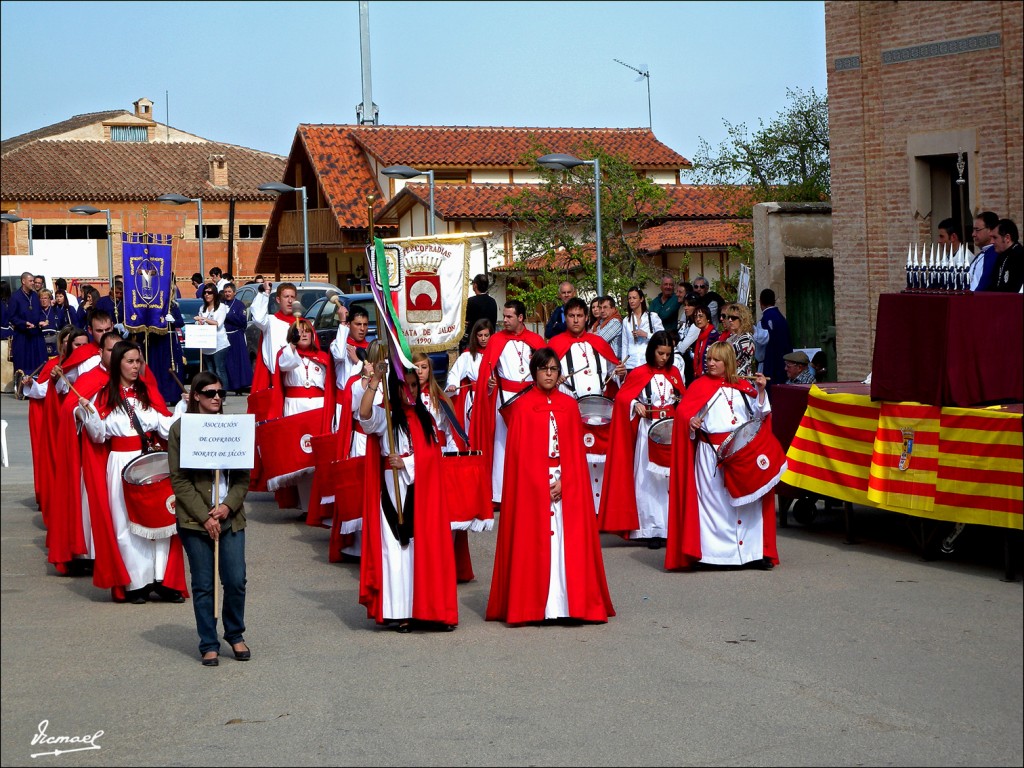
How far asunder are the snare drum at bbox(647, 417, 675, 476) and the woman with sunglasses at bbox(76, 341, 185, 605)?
4.00 m

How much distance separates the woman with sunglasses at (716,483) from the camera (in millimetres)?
10242

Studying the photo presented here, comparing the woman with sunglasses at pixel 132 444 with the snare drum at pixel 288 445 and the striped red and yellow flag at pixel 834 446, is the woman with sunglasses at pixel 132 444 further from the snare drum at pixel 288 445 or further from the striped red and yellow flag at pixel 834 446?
the striped red and yellow flag at pixel 834 446

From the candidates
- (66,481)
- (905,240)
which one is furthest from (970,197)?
(66,481)

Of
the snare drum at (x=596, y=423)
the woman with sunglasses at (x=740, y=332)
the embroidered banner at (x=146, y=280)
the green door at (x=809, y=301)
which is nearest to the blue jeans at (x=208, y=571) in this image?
the snare drum at (x=596, y=423)

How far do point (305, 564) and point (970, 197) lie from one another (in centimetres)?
939

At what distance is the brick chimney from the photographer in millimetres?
49188

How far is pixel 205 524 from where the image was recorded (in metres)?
7.46

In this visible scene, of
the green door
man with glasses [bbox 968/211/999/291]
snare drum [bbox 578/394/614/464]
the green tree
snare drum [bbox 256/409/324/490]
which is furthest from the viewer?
the green tree

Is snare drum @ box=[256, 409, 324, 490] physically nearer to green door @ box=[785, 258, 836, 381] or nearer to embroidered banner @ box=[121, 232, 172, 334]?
embroidered banner @ box=[121, 232, 172, 334]

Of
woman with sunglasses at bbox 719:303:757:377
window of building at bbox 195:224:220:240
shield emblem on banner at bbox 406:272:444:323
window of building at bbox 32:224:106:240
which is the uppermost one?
window of building at bbox 195:224:220:240

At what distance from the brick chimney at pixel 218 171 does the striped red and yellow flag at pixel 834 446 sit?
40152mm

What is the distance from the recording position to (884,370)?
1016cm

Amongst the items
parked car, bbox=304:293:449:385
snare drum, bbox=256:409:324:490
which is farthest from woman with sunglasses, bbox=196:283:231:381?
snare drum, bbox=256:409:324:490

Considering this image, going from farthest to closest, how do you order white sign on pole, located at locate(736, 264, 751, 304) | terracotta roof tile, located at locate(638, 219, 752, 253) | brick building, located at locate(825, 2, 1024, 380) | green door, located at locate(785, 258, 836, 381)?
terracotta roof tile, located at locate(638, 219, 752, 253) < green door, located at locate(785, 258, 836, 381) < brick building, located at locate(825, 2, 1024, 380) < white sign on pole, located at locate(736, 264, 751, 304)
